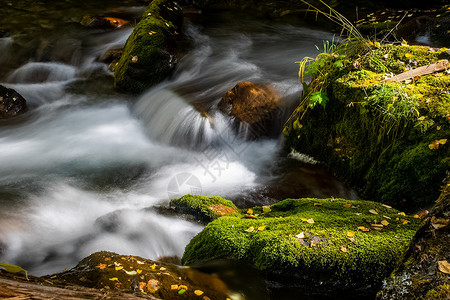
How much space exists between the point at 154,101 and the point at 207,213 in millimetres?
4734

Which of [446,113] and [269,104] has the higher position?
[446,113]

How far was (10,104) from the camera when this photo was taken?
8.52 meters

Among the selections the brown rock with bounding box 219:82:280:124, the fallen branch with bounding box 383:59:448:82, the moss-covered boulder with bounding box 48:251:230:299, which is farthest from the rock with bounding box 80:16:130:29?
the moss-covered boulder with bounding box 48:251:230:299

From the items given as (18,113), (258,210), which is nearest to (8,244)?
(258,210)

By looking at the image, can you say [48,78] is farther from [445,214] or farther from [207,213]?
[445,214]

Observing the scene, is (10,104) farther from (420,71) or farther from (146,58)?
(420,71)

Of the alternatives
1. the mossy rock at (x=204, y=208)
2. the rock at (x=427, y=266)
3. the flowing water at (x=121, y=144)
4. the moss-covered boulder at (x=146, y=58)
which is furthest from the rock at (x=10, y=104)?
the rock at (x=427, y=266)

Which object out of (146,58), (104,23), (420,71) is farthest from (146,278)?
(104,23)

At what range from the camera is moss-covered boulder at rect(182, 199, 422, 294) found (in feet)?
8.34

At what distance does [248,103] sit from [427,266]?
517 centimetres

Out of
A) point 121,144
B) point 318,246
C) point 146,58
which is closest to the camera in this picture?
point 318,246

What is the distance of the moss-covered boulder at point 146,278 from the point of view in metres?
2.65

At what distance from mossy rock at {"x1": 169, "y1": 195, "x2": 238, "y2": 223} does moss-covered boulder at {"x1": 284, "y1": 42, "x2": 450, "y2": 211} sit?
2.04m

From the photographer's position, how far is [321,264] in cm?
255
